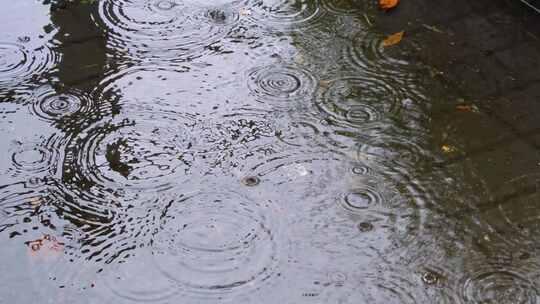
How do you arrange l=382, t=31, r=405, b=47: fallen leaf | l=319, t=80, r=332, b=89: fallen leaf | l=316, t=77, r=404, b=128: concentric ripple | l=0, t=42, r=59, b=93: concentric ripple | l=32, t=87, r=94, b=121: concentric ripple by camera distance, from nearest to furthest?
1. l=316, t=77, r=404, b=128: concentric ripple
2. l=32, t=87, r=94, b=121: concentric ripple
3. l=319, t=80, r=332, b=89: fallen leaf
4. l=0, t=42, r=59, b=93: concentric ripple
5. l=382, t=31, r=405, b=47: fallen leaf

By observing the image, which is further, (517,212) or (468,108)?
(468,108)

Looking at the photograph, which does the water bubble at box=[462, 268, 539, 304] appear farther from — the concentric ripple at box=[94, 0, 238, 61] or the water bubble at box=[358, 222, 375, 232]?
the concentric ripple at box=[94, 0, 238, 61]

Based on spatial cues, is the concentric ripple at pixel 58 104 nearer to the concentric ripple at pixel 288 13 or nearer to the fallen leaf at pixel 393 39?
the concentric ripple at pixel 288 13

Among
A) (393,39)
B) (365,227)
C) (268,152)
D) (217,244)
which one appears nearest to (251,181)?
(268,152)

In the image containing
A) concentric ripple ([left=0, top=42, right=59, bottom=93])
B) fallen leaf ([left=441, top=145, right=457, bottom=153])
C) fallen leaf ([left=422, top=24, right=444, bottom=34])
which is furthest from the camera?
fallen leaf ([left=422, top=24, right=444, bottom=34])

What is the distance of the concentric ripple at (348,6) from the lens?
16.2 ft

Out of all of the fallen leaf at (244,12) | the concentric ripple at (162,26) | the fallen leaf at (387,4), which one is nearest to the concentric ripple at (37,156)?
the concentric ripple at (162,26)

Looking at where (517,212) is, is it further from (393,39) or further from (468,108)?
(393,39)

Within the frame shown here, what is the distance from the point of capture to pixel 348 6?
5000mm

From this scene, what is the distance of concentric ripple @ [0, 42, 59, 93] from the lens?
14.5 ft

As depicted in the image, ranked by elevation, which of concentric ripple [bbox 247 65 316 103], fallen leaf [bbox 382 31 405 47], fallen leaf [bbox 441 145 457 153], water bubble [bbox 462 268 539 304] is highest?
concentric ripple [bbox 247 65 316 103]

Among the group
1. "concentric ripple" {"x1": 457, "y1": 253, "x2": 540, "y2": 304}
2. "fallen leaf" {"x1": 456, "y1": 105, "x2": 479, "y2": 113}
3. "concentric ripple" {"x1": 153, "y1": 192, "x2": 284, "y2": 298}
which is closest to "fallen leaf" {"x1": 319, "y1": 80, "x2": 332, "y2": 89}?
"fallen leaf" {"x1": 456, "y1": 105, "x2": 479, "y2": 113}

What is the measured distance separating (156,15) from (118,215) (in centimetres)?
183

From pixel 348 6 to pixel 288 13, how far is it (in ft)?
1.38
